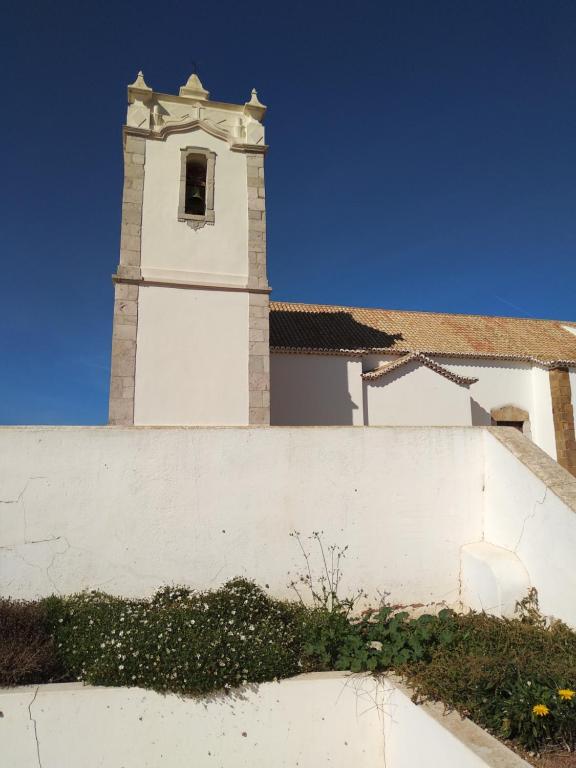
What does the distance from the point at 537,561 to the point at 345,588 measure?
1.92 m

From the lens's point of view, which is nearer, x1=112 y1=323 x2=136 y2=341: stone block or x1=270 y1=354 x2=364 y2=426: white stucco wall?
x1=112 y1=323 x2=136 y2=341: stone block

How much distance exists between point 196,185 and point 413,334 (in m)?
8.27

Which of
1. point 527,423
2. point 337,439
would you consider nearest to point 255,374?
point 337,439

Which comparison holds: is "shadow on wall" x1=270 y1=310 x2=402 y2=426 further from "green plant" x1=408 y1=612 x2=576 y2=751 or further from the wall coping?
"green plant" x1=408 y1=612 x2=576 y2=751

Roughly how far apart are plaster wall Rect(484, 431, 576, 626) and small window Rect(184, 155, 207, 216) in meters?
6.63

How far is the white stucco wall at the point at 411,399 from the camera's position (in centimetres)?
1240

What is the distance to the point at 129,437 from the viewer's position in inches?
207

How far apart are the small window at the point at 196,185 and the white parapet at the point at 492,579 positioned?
7257 millimetres

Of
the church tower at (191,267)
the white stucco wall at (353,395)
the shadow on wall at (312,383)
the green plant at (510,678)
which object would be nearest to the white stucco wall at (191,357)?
the church tower at (191,267)

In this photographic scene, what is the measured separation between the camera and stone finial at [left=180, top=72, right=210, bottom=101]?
9.91 meters

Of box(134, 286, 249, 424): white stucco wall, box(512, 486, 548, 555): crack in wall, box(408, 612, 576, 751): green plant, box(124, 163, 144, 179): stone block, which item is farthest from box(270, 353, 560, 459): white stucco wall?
box(408, 612, 576, 751): green plant

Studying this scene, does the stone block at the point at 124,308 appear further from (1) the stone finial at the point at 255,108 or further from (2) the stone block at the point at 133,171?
(1) the stone finial at the point at 255,108

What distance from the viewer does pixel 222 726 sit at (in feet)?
12.9

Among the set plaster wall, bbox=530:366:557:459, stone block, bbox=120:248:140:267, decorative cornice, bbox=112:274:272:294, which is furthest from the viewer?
plaster wall, bbox=530:366:557:459
